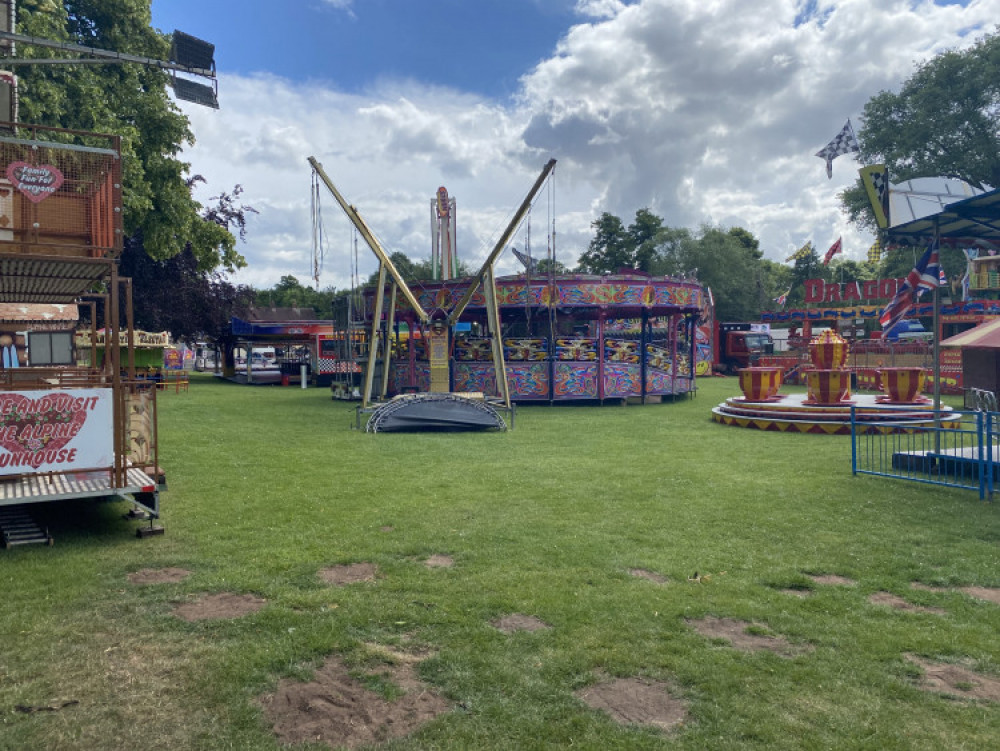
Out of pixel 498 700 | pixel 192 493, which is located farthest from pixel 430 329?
pixel 498 700

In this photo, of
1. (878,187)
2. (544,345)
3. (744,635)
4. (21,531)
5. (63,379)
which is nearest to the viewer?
(744,635)

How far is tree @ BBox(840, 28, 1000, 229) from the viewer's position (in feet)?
129

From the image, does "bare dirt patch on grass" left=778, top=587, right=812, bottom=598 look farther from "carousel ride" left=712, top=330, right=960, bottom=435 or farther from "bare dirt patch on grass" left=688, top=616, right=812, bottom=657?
"carousel ride" left=712, top=330, right=960, bottom=435

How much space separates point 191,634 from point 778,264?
319ft

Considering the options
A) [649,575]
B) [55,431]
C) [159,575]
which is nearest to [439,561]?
[649,575]

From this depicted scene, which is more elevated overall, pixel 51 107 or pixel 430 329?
pixel 51 107

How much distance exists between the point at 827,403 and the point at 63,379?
15.3m

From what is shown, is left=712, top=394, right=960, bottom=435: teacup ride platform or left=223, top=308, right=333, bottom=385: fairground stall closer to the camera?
left=712, top=394, right=960, bottom=435: teacup ride platform

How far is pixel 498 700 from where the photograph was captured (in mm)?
3855

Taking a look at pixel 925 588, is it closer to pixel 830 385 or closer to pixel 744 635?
pixel 744 635

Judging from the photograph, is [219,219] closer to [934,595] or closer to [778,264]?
[934,595]

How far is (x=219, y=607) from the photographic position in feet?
17.1

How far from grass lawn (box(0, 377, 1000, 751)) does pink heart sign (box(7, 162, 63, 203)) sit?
3.35m

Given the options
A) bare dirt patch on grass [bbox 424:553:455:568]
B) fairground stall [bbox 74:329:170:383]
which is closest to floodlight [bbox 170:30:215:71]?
bare dirt patch on grass [bbox 424:553:455:568]
